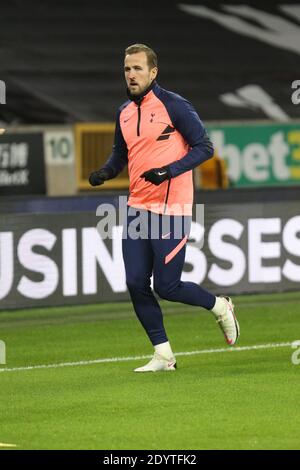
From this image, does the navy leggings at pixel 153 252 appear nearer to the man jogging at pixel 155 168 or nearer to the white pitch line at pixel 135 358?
the man jogging at pixel 155 168

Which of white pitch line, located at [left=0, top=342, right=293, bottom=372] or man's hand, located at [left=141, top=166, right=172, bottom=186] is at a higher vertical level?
man's hand, located at [left=141, top=166, right=172, bottom=186]

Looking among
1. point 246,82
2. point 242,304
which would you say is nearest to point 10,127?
point 246,82

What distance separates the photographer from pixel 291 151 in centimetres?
2598

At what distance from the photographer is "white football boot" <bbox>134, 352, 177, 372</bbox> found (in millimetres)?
10375

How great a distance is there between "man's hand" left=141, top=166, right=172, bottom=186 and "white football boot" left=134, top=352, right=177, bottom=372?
1293 mm

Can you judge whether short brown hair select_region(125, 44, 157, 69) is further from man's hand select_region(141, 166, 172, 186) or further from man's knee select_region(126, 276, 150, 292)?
man's knee select_region(126, 276, 150, 292)

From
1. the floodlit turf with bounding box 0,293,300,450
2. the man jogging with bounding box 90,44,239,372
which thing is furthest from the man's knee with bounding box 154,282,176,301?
the floodlit turf with bounding box 0,293,300,450

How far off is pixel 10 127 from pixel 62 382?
13900mm

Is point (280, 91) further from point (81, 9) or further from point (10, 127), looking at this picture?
point (10, 127)

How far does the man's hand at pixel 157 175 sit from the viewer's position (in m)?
9.83

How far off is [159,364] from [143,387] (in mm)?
657

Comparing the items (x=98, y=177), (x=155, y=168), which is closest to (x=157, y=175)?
(x=155, y=168)

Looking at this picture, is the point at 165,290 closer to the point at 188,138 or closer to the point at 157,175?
the point at 157,175

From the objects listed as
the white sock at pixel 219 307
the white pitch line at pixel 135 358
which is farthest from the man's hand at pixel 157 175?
the white pitch line at pixel 135 358
